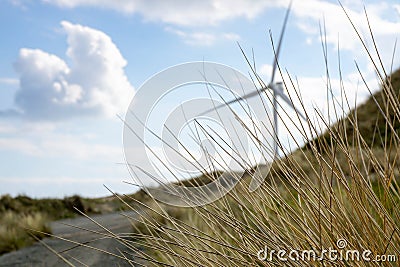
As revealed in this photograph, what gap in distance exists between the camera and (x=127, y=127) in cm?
236

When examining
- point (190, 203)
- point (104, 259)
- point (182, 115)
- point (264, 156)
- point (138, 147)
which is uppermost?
point (182, 115)

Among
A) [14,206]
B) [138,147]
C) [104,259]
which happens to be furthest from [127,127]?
[14,206]

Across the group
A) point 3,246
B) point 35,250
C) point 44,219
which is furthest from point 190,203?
point 44,219

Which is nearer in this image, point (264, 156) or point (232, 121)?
point (264, 156)

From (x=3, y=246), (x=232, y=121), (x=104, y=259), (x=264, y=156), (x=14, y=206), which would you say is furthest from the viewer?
(x=14, y=206)

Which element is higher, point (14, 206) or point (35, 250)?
point (14, 206)

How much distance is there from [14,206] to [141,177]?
9902 millimetres

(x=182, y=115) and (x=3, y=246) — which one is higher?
(x=182, y=115)

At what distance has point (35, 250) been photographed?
517 centimetres

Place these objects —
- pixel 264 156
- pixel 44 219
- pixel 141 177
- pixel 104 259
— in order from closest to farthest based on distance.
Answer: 1. pixel 264 156
2. pixel 141 177
3. pixel 104 259
4. pixel 44 219

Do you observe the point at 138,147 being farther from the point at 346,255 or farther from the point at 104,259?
the point at 104,259

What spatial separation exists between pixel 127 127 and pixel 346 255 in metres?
1.10

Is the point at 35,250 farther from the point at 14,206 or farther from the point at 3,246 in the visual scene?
the point at 14,206

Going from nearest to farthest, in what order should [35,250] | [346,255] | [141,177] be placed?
[346,255] → [141,177] → [35,250]
